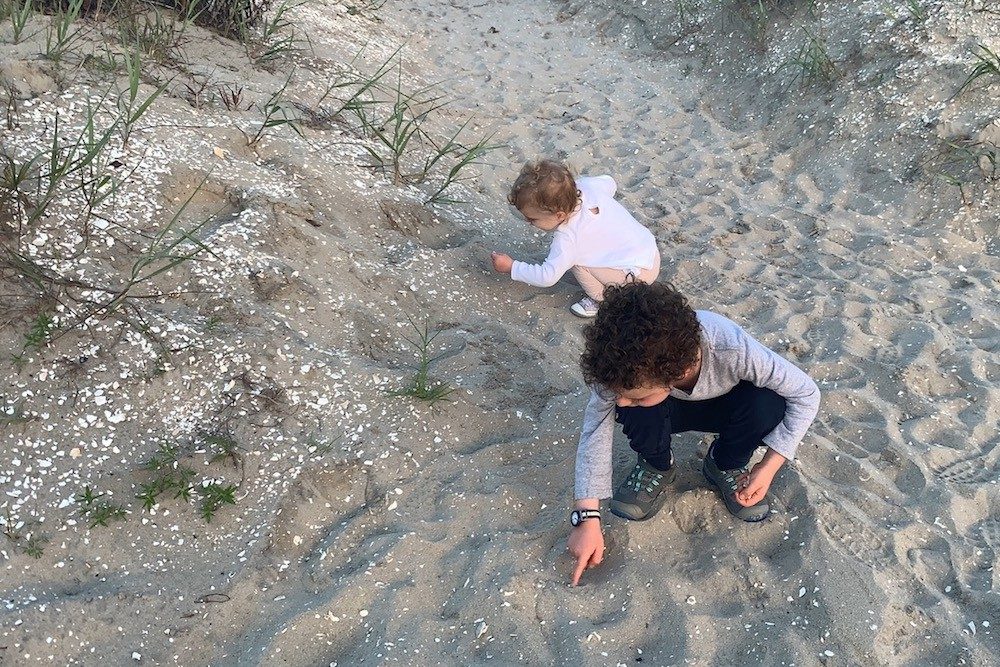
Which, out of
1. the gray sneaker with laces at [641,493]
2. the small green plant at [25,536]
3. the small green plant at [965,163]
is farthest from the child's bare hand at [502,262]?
the small green plant at [965,163]

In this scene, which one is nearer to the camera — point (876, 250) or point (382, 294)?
point (382, 294)

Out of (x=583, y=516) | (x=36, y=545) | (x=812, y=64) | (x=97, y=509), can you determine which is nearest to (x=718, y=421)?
(x=583, y=516)

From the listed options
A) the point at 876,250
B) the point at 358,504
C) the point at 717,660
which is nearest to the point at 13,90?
the point at 358,504

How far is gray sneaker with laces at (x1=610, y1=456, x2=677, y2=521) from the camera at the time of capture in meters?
2.35

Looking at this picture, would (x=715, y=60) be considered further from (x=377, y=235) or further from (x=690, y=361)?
(x=690, y=361)

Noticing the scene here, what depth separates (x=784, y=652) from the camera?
2.01m

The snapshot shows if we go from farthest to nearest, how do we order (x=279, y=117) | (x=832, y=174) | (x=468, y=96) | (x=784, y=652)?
(x=468, y=96) → (x=832, y=174) → (x=279, y=117) → (x=784, y=652)

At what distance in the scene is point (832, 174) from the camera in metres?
4.14

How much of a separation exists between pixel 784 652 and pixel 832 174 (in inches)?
114

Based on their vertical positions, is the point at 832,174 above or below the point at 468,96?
above

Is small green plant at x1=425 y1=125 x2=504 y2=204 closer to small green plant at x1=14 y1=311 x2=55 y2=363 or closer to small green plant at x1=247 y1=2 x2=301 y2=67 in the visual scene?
small green plant at x1=247 y1=2 x2=301 y2=67

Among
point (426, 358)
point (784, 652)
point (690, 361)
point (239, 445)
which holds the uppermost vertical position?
point (690, 361)

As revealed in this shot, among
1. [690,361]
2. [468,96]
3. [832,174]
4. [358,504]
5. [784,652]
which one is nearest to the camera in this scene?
[690,361]

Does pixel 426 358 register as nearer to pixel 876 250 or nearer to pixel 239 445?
pixel 239 445
